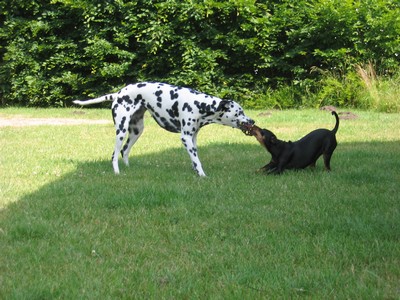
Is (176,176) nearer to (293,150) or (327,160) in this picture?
(293,150)

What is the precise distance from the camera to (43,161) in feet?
26.9

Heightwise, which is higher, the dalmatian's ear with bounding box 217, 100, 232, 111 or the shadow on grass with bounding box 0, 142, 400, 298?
the dalmatian's ear with bounding box 217, 100, 232, 111

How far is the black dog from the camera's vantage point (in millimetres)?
7418

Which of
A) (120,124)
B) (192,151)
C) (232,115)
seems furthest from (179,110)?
(120,124)

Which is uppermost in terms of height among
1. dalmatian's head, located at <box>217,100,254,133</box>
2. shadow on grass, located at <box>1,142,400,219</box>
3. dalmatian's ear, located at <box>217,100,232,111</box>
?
dalmatian's ear, located at <box>217,100,232,111</box>

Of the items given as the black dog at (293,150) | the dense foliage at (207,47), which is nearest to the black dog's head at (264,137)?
the black dog at (293,150)

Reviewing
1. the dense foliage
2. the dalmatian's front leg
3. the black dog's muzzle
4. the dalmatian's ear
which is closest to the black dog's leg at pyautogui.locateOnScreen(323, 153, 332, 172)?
the black dog's muzzle

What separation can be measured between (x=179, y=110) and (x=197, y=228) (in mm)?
2814

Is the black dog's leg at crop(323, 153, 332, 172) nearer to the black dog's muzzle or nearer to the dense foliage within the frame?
the black dog's muzzle

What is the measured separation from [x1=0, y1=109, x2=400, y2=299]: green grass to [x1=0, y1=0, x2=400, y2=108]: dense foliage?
29.1 feet

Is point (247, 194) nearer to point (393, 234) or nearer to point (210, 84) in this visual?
point (393, 234)

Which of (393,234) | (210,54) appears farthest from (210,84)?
(393,234)

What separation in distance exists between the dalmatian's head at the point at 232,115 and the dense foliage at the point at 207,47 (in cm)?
999

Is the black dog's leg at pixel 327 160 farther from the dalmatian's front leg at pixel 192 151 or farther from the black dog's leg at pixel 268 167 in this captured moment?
the dalmatian's front leg at pixel 192 151
